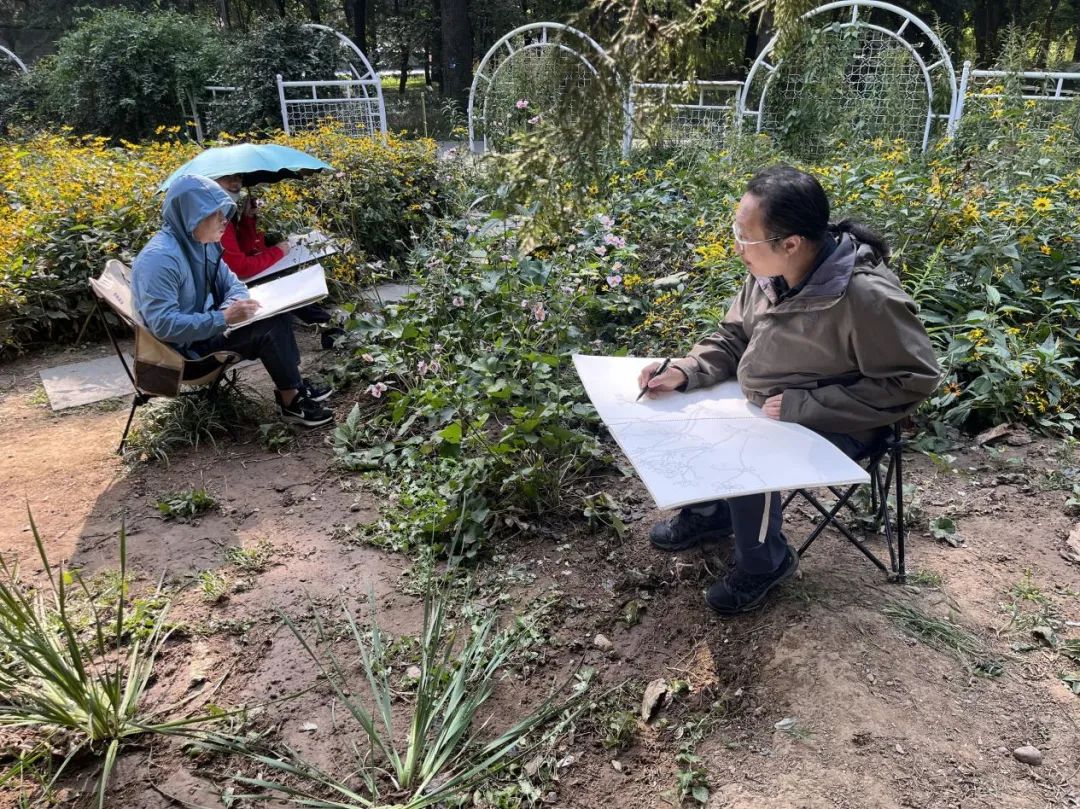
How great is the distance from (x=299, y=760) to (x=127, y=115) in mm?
12591

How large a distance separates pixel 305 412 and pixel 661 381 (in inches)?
83.2

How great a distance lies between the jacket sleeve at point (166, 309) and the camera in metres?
3.24

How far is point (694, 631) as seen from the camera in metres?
2.31

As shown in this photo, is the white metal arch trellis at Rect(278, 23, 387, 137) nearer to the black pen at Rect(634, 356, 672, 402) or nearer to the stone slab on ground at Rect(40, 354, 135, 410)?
the stone slab on ground at Rect(40, 354, 135, 410)

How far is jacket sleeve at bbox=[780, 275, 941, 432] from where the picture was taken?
200 centimetres

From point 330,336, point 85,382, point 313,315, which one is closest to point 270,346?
point 313,315

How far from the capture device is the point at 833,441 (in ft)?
7.22

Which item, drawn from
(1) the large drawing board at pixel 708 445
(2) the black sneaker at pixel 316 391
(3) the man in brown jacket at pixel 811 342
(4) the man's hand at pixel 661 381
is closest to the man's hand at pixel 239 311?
(2) the black sneaker at pixel 316 391

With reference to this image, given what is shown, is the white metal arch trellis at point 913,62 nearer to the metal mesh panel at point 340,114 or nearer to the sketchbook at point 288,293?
the metal mesh panel at point 340,114

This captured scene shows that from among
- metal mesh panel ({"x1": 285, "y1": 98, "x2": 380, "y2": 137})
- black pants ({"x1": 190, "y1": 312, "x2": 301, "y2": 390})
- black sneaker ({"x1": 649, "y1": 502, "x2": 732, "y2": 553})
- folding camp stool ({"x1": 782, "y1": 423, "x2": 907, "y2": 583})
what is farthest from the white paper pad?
metal mesh panel ({"x1": 285, "y1": 98, "x2": 380, "y2": 137})

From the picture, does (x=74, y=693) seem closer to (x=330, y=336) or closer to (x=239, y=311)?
(x=239, y=311)

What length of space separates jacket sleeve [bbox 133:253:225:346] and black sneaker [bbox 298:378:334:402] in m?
0.65

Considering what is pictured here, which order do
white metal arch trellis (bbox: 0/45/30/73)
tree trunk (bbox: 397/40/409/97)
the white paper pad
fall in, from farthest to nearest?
1. tree trunk (bbox: 397/40/409/97)
2. white metal arch trellis (bbox: 0/45/30/73)
3. the white paper pad

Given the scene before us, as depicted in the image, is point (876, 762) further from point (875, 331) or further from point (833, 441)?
point (875, 331)
